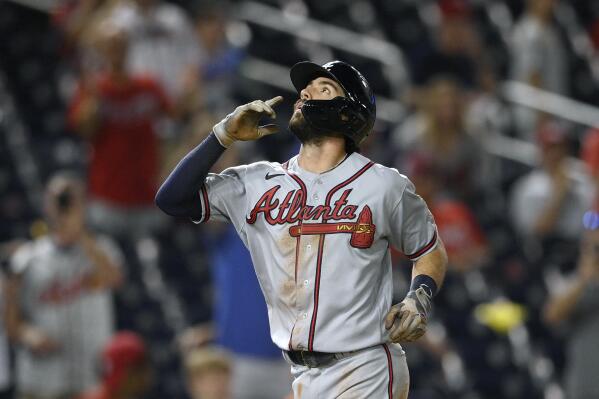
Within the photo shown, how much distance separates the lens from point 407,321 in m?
3.65

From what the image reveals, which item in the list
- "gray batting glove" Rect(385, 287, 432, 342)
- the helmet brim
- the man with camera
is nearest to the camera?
"gray batting glove" Rect(385, 287, 432, 342)

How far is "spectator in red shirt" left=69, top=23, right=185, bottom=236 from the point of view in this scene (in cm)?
811

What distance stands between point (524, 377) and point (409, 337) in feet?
14.1

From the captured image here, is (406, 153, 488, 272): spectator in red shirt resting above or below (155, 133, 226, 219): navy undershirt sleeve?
below

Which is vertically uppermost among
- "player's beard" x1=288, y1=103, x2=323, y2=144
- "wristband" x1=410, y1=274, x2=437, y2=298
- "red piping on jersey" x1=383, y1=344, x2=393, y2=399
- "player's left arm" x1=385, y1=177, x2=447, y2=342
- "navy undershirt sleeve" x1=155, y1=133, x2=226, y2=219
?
"player's beard" x1=288, y1=103, x2=323, y2=144

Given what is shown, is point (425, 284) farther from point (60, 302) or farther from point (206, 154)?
point (60, 302)

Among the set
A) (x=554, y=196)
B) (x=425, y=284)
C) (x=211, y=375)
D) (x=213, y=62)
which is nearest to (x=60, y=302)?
(x=211, y=375)

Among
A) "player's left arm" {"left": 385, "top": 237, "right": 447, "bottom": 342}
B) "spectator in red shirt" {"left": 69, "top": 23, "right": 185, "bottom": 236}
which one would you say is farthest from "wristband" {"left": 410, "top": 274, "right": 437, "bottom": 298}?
"spectator in red shirt" {"left": 69, "top": 23, "right": 185, "bottom": 236}

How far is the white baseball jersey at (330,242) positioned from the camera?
3779 mm

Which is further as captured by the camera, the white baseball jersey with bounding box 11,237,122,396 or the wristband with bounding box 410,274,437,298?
the white baseball jersey with bounding box 11,237,122,396

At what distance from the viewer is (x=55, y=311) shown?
6879mm

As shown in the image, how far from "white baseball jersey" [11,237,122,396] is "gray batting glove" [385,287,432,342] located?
3433 millimetres

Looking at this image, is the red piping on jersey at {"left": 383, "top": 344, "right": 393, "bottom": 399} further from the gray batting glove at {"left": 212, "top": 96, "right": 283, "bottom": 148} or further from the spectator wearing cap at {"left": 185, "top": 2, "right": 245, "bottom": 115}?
the spectator wearing cap at {"left": 185, "top": 2, "right": 245, "bottom": 115}

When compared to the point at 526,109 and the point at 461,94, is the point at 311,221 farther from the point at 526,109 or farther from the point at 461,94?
the point at 526,109
